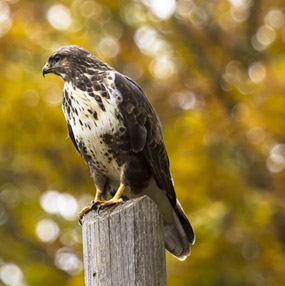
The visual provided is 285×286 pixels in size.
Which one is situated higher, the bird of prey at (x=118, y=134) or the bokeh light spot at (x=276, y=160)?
the bokeh light spot at (x=276, y=160)

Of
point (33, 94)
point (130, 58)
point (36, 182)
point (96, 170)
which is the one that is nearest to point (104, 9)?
point (130, 58)

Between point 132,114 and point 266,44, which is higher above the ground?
point 266,44

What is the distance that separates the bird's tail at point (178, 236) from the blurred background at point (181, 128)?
1393 mm

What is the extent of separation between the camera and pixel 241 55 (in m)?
6.92

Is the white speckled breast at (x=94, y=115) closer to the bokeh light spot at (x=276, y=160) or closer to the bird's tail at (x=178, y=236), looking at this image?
the bird's tail at (x=178, y=236)

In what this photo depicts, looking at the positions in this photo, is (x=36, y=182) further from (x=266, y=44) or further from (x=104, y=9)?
(x=266, y=44)

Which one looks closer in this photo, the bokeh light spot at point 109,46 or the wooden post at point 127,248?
the wooden post at point 127,248

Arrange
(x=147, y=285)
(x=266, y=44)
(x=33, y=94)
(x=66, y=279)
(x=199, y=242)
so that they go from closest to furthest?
(x=147, y=285) < (x=199, y=242) < (x=33, y=94) < (x=66, y=279) < (x=266, y=44)

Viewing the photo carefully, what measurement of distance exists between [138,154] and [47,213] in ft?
10.9

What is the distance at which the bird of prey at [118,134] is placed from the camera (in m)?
3.84

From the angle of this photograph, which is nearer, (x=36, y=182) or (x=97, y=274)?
(x=97, y=274)

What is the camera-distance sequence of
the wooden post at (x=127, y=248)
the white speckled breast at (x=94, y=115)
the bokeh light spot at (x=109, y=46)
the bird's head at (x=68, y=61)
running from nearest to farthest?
the wooden post at (x=127, y=248)
the white speckled breast at (x=94, y=115)
the bird's head at (x=68, y=61)
the bokeh light spot at (x=109, y=46)

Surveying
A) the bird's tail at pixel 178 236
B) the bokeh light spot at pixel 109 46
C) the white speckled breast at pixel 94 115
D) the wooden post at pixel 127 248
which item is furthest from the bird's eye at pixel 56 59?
the bokeh light spot at pixel 109 46

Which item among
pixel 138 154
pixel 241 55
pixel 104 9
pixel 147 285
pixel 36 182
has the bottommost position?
pixel 147 285
